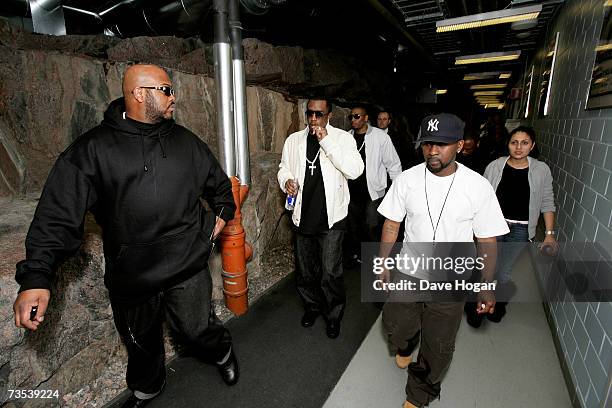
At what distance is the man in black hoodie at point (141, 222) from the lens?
1.59 m

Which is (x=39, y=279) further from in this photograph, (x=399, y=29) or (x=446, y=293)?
(x=399, y=29)

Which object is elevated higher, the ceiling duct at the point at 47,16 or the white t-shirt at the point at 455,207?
the ceiling duct at the point at 47,16

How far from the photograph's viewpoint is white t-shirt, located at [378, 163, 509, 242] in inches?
76.7

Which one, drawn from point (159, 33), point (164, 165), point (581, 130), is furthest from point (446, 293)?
point (159, 33)

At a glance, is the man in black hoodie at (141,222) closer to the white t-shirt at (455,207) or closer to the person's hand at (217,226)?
the person's hand at (217,226)

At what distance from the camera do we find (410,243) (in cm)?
214

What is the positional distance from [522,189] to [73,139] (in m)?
3.99

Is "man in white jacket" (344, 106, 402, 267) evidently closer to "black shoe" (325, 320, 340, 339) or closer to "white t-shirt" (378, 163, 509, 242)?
"black shoe" (325, 320, 340, 339)

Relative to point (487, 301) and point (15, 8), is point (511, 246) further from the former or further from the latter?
point (15, 8)

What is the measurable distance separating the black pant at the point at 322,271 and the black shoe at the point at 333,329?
4cm

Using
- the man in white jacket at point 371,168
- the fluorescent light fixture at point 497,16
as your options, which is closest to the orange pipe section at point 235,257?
the man in white jacket at point 371,168

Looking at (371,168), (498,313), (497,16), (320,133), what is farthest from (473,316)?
(497,16)

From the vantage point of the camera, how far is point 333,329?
2.88 meters

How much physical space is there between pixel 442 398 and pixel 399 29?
5.91 metres
